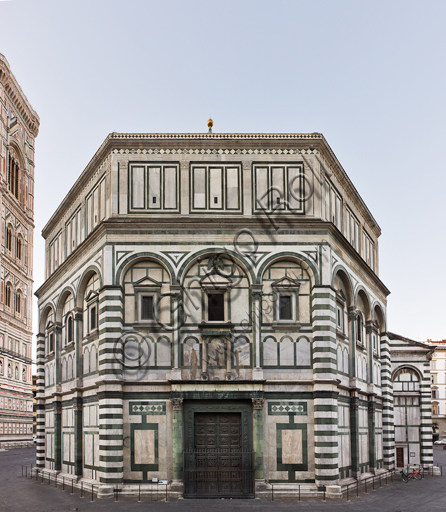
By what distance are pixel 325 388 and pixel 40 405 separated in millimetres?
20121

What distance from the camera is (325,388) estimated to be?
29.7 metres

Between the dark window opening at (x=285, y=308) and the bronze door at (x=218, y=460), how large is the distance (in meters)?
4.67

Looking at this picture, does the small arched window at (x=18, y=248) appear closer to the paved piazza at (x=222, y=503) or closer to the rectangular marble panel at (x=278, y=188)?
the paved piazza at (x=222, y=503)

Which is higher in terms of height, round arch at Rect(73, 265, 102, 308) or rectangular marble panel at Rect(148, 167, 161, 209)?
rectangular marble panel at Rect(148, 167, 161, 209)

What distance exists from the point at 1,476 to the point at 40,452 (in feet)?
13.1

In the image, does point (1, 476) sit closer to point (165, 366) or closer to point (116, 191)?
point (165, 366)

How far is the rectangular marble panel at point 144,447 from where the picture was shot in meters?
29.2

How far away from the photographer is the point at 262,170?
104ft

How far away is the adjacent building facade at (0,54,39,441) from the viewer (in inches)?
3595

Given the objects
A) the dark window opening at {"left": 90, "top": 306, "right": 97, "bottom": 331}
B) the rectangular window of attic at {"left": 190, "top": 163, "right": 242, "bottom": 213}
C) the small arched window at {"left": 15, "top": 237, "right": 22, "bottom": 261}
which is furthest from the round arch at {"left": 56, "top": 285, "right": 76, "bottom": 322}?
the small arched window at {"left": 15, "top": 237, "right": 22, "bottom": 261}

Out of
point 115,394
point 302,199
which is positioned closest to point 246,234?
point 302,199

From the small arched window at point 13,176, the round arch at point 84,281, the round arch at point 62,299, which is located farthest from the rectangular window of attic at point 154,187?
the small arched window at point 13,176

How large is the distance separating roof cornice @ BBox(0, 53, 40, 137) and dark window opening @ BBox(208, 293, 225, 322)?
70844 millimetres

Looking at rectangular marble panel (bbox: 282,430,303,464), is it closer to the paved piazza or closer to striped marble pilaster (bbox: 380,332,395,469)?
the paved piazza
